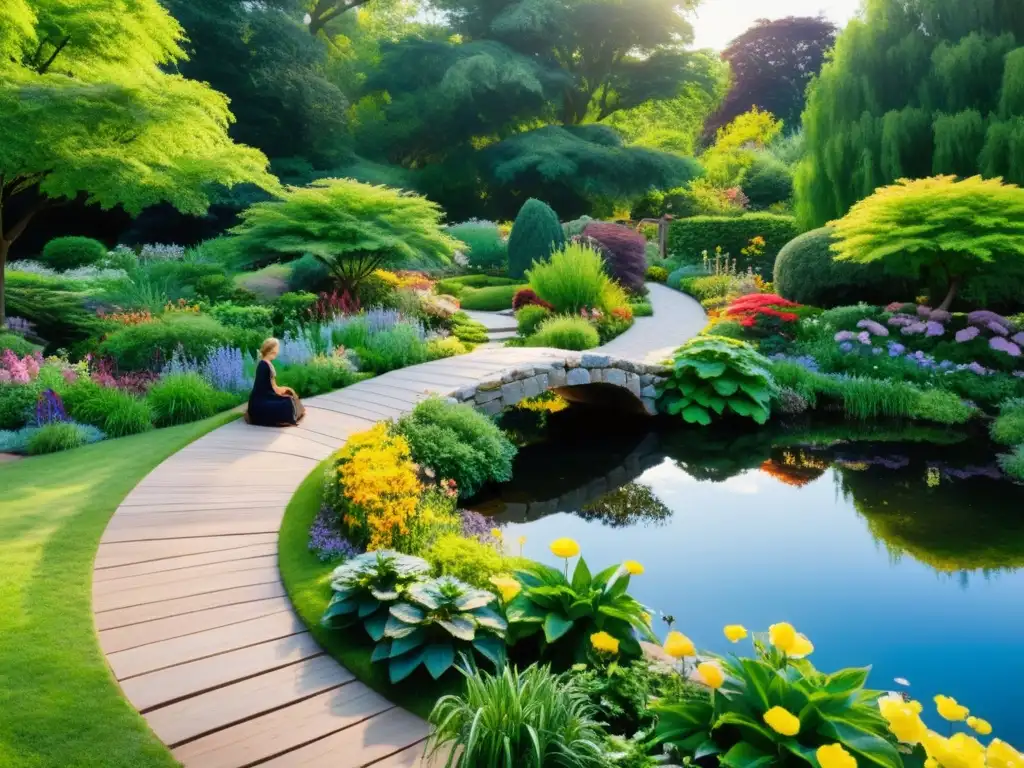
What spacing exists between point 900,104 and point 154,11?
12.3 metres

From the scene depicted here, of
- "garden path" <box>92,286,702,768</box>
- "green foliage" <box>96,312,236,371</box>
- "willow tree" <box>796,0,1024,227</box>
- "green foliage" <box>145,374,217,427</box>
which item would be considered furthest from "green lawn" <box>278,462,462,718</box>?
A: "willow tree" <box>796,0,1024,227</box>

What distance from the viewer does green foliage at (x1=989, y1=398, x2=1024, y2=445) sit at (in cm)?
876

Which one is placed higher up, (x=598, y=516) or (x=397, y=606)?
(x=397, y=606)

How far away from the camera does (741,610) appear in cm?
493

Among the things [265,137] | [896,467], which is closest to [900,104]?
[896,467]

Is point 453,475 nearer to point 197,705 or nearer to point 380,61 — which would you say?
point 197,705

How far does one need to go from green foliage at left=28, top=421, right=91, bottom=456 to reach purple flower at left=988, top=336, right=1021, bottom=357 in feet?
37.3

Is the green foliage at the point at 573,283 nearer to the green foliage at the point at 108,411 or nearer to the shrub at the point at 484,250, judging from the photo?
the shrub at the point at 484,250

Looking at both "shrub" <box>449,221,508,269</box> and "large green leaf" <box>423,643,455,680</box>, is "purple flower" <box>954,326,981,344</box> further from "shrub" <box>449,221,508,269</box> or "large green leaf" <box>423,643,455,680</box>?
"shrub" <box>449,221,508,269</box>

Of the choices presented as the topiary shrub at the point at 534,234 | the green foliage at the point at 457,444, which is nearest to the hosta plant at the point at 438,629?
the green foliage at the point at 457,444

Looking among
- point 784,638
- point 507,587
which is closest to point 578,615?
point 507,587

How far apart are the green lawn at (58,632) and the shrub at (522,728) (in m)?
1.05

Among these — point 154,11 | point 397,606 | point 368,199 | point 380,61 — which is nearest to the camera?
point 397,606

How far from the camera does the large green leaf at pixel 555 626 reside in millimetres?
3281
